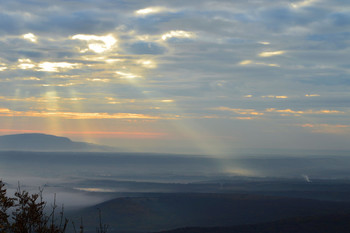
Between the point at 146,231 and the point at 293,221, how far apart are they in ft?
111

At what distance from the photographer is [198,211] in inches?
4375

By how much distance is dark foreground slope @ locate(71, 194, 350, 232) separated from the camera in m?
97.8

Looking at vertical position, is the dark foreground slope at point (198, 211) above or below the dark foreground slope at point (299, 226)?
above

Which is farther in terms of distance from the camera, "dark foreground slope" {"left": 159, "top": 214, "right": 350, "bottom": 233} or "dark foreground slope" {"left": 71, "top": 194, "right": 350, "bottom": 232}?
"dark foreground slope" {"left": 71, "top": 194, "right": 350, "bottom": 232}

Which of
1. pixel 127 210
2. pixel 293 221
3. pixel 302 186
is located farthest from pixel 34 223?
pixel 302 186

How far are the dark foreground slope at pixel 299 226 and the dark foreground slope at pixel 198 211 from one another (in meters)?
16.4

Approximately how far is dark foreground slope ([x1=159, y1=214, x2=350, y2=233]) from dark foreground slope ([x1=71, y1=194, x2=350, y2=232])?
1645 cm

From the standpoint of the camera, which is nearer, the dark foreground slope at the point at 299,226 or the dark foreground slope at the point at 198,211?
the dark foreground slope at the point at 299,226

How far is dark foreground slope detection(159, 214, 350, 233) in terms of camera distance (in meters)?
70.9

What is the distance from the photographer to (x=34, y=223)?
12.3 meters

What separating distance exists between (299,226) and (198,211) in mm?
40495

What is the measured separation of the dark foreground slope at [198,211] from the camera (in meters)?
97.8

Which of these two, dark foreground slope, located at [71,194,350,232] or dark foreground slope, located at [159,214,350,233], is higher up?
dark foreground slope, located at [71,194,350,232]

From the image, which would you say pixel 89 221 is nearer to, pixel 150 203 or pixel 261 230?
pixel 150 203
